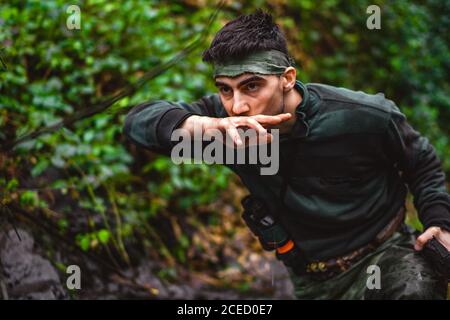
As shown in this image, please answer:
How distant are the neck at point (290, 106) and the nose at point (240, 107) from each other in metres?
0.27

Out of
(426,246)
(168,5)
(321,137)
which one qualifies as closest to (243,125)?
(321,137)

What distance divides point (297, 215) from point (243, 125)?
0.85m

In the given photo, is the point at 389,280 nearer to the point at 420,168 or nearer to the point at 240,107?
the point at 420,168

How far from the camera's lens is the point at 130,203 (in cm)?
449

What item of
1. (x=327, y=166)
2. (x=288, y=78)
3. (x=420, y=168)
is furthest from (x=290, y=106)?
(x=420, y=168)

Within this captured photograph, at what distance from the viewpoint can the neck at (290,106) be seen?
2.69m

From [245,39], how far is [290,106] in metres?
0.41

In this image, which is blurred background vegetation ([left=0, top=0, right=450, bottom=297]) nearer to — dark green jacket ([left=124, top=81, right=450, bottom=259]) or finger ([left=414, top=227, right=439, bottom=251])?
dark green jacket ([left=124, top=81, right=450, bottom=259])

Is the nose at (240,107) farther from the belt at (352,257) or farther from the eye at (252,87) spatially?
the belt at (352,257)

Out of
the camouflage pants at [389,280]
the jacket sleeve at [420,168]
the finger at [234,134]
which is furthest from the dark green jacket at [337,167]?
the finger at [234,134]

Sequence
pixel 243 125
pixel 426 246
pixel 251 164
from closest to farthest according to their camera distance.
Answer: pixel 243 125, pixel 426 246, pixel 251 164

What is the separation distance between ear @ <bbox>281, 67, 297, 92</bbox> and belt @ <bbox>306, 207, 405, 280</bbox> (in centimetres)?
100

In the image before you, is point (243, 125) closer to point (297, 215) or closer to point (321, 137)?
point (321, 137)

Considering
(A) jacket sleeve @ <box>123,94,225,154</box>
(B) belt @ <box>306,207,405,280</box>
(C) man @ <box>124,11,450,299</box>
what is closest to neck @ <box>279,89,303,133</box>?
(C) man @ <box>124,11,450,299</box>
